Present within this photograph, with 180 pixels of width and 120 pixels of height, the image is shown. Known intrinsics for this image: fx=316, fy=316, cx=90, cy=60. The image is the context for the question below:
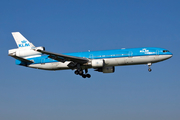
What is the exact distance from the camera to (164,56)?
56.6 meters

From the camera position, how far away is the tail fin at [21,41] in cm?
6147

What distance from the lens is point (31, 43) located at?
6169 centimetres

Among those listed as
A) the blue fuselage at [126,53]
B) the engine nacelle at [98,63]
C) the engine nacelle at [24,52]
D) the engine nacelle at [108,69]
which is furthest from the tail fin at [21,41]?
the engine nacelle at [108,69]

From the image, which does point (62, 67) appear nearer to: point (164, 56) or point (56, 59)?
point (56, 59)

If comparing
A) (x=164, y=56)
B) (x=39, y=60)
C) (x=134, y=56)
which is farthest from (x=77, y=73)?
(x=164, y=56)

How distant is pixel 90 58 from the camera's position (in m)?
57.2

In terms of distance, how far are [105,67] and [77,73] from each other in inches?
222

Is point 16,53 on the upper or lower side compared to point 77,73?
upper

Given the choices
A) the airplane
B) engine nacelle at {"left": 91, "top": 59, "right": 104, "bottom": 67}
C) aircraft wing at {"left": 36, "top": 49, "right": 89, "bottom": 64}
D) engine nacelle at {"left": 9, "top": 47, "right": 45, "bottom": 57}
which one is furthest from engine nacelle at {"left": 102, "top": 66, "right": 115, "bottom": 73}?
engine nacelle at {"left": 9, "top": 47, "right": 45, "bottom": 57}

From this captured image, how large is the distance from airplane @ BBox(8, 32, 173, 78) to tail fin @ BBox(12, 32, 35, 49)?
128 cm

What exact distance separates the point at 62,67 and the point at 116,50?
10657 millimetres

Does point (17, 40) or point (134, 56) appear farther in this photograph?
point (17, 40)

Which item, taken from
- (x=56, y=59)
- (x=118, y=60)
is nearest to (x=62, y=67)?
(x=56, y=59)

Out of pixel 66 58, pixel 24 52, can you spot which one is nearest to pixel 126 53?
pixel 66 58
